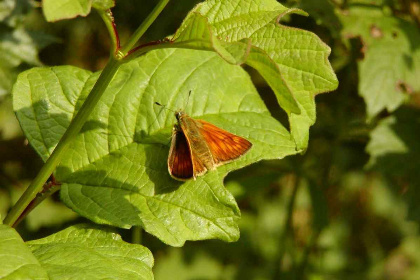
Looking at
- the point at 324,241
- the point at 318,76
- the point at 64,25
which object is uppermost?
the point at 318,76

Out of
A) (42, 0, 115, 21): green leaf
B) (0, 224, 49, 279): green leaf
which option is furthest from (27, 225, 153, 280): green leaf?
(42, 0, 115, 21): green leaf

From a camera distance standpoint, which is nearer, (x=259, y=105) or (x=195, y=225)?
(x=195, y=225)

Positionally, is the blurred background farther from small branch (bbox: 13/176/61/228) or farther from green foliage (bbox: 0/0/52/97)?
small branch (bbox: 13/176/61/228)

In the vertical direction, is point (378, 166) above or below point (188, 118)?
below

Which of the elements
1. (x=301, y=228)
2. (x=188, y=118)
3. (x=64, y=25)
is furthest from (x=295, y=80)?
(x=301, y=228)

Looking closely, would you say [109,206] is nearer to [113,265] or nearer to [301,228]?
[113,265]

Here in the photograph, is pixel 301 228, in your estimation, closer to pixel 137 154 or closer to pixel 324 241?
pixel 324 241

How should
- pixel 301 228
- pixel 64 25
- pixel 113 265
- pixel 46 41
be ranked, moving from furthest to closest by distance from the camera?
pixel 301 228 → pixel 64 25 → pixel 46 41 → pixel 113 265

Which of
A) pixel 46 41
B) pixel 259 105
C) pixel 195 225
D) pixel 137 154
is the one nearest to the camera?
pixel 195 225
